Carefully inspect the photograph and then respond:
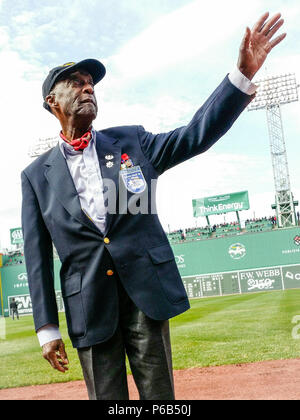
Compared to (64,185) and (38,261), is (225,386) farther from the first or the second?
(64,185)

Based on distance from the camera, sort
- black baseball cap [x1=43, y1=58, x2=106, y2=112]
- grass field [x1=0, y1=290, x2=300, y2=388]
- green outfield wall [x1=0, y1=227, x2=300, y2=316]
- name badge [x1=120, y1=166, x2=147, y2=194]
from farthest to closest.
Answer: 1. green outfield wall [x1=0, y1=227, x2=300, y2=316]
2. grass field [x1=0, y1=290, x2=300, y2=388]
3. black baseball cap [x1=43, y1=58, x2=106, y2=112]
4. name badge [x1=120, y1=166, x2=147, y2=194]

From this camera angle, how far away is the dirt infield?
16.2 ft

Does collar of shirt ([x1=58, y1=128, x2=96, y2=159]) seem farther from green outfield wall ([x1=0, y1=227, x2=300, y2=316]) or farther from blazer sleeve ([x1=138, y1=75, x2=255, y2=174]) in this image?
green outfield wall ([x1=0, y1=227, x2=300, y2=316])

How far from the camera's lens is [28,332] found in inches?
571

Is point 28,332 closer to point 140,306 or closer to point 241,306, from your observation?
point 241,306

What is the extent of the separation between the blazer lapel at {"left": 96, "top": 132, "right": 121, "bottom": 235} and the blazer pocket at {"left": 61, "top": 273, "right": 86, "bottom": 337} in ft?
0.81

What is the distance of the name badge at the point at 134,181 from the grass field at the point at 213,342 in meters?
5.72

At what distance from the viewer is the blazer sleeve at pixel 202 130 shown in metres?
1.63

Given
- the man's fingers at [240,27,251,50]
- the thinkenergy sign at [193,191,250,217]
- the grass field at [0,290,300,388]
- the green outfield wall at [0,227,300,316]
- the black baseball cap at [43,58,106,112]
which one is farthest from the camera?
the thinkenergy sign at [193,191,250,217]

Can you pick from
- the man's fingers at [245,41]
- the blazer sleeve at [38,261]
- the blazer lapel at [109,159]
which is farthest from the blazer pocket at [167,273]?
the man's fingers at [245,41]

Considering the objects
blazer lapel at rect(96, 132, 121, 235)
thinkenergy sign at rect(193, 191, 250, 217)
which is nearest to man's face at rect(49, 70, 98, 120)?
blazer lapel at rect(96, 132, 121, 235)

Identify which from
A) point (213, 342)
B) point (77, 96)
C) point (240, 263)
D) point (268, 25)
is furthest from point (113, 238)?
point (240, 263)

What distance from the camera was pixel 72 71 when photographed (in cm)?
192

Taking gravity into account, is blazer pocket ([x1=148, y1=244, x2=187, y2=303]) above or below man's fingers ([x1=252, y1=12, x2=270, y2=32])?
below
